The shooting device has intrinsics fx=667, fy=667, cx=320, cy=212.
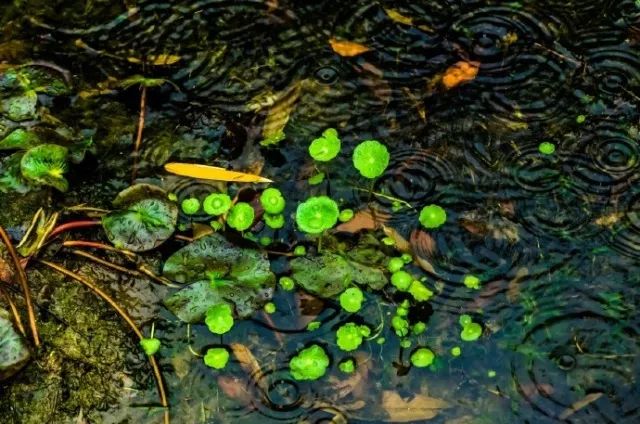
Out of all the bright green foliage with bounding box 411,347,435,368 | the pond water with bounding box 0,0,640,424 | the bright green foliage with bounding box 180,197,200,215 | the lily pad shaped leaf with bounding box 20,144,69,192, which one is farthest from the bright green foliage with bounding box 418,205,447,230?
the lily pad shaped leaf with bounding box 20,144,69,192

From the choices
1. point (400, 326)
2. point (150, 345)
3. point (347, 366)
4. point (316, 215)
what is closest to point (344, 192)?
point (316, 215)

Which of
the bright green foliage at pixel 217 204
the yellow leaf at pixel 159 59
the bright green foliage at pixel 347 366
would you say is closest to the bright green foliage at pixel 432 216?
the bright green foliage at pixel 347 366

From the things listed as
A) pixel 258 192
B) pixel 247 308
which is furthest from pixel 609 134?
pixel 247 308

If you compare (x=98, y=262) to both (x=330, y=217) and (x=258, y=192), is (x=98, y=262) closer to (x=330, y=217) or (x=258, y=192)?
(x=258, y=192)

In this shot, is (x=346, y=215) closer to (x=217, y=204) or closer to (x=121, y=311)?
(x=217, y=204)

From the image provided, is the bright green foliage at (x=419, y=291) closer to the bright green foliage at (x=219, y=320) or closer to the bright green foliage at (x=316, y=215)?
the bright green foliage at (x=316, y=215)

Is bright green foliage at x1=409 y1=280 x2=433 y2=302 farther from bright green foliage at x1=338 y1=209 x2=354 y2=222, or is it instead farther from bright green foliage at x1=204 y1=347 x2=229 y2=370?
bright green foliage at x1=204 y1=347 x2=229 y2=370
